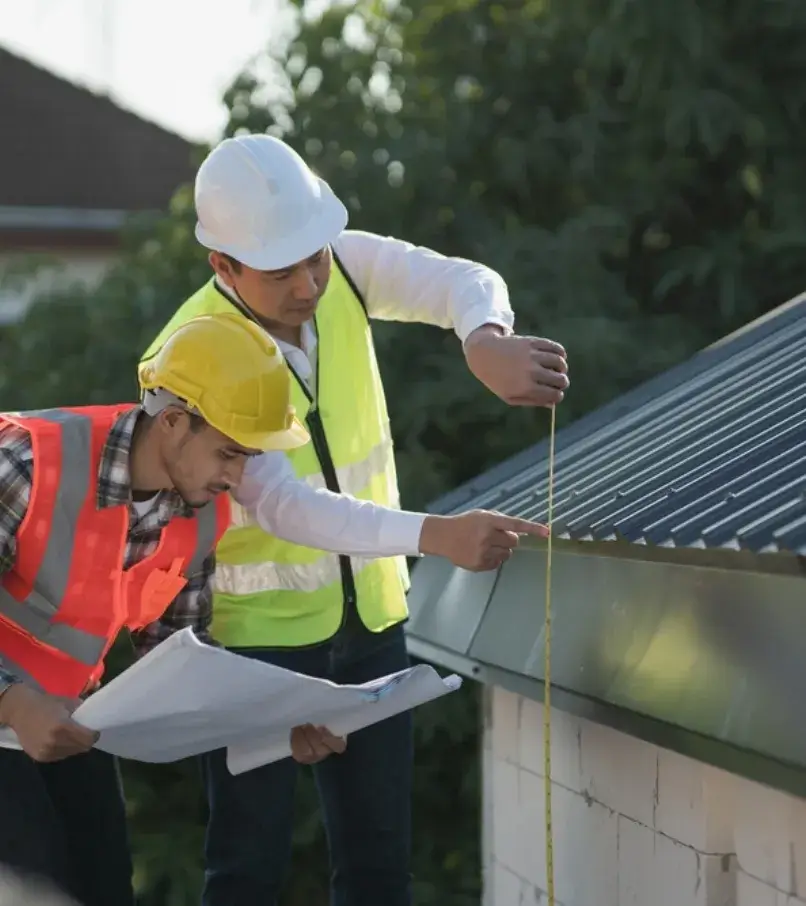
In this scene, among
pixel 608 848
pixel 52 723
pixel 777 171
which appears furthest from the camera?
pixel 777 171

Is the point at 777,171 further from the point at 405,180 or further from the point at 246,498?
the point at 246,498

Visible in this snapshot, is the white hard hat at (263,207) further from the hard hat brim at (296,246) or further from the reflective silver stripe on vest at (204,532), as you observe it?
the reflective silver stripe on vest at (204,532)

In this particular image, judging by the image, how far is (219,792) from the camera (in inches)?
142

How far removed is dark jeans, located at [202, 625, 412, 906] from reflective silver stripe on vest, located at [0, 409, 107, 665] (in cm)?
56

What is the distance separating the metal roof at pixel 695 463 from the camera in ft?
9.91

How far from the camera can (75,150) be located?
21.2m

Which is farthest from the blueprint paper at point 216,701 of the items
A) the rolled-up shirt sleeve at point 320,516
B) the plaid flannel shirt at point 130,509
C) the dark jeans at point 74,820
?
the rolled-up shirt sleeve at point 320,516

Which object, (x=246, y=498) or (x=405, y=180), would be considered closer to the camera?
(x=246, y=498)

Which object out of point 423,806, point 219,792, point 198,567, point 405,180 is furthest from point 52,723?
point 405,180

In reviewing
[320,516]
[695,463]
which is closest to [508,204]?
[695,463]

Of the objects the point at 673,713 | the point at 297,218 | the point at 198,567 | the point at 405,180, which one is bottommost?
the point at 673,713

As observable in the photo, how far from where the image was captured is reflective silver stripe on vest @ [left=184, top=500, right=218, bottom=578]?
3.29m

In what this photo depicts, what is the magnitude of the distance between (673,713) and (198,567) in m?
1.05

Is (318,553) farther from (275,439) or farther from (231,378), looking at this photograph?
(231,378)
